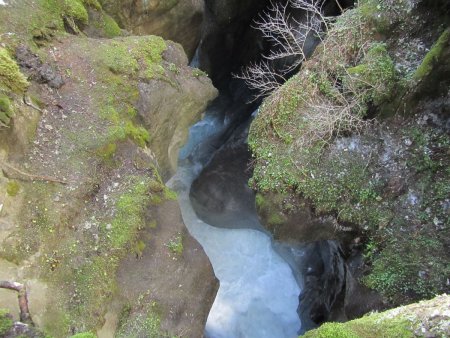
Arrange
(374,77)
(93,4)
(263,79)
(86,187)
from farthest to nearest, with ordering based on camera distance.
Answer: (263,79)
(93,4)
(374,77)
(86,187)

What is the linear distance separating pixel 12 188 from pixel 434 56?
24.2ft

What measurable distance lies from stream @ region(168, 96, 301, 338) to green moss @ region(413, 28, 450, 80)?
5.66 meters

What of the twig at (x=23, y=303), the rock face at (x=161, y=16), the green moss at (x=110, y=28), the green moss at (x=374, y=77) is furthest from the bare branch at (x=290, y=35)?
the twig at (x=23, y=303)

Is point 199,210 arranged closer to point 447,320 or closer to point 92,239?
point 92,239

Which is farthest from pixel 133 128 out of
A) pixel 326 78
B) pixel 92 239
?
pixel 326 78

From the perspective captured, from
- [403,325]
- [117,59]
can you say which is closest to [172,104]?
[117,59]

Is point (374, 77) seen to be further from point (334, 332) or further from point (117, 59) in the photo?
point (334, 332)

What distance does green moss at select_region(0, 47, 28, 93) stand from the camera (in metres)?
6.41

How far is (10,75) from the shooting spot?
255 inches

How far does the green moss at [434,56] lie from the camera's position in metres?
7.04

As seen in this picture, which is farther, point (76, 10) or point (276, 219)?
point (76, 10)

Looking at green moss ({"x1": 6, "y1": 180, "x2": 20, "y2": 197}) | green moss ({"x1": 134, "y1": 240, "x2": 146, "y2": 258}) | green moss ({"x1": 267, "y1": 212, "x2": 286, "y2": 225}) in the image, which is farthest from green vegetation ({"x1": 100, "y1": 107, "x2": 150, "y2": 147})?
green moss ({"x1": 267, "y1": 212, "x2": 286, "y2": 225})

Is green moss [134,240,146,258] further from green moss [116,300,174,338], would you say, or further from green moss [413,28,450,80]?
green moss [413,28,450,80]

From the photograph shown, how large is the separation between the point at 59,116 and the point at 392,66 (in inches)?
256
